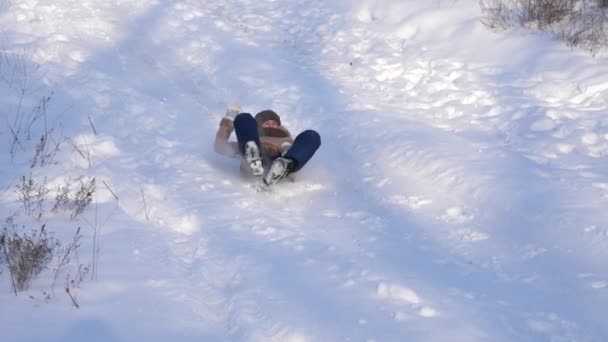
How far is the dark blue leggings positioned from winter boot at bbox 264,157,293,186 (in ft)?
0.17

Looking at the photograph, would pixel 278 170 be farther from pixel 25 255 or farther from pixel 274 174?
pixel 25 255

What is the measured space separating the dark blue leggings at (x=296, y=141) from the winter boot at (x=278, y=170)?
0.05 metres

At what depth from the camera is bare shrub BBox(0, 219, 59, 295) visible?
12.4 ft

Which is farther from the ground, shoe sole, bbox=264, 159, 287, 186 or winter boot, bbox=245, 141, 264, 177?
winter boot, bbox=245, 141, 264, 177

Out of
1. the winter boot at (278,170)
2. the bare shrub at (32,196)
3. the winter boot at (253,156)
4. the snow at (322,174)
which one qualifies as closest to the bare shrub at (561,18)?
the snow at (322,174)

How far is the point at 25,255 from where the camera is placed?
384cm

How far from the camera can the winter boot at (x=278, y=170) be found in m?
5.50

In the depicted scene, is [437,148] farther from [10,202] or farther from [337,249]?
[10,202]

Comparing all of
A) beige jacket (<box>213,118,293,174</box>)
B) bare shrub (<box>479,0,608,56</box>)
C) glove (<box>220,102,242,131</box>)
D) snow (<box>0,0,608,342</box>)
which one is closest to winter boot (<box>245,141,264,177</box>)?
snow (<box>0,0,608,342</box>)

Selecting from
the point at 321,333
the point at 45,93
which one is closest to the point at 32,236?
the point at 321,333

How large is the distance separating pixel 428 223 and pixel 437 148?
1.21 meters

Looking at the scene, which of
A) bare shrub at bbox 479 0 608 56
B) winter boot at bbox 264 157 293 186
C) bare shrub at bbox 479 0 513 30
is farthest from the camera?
bare shrub at bbox 479 0 513 30

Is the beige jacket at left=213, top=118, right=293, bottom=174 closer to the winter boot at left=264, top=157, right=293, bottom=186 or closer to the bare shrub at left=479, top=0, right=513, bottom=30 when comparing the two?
the winter boot at left=264, top=157, right=293, bottom=186

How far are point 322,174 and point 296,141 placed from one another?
0.62 metres
